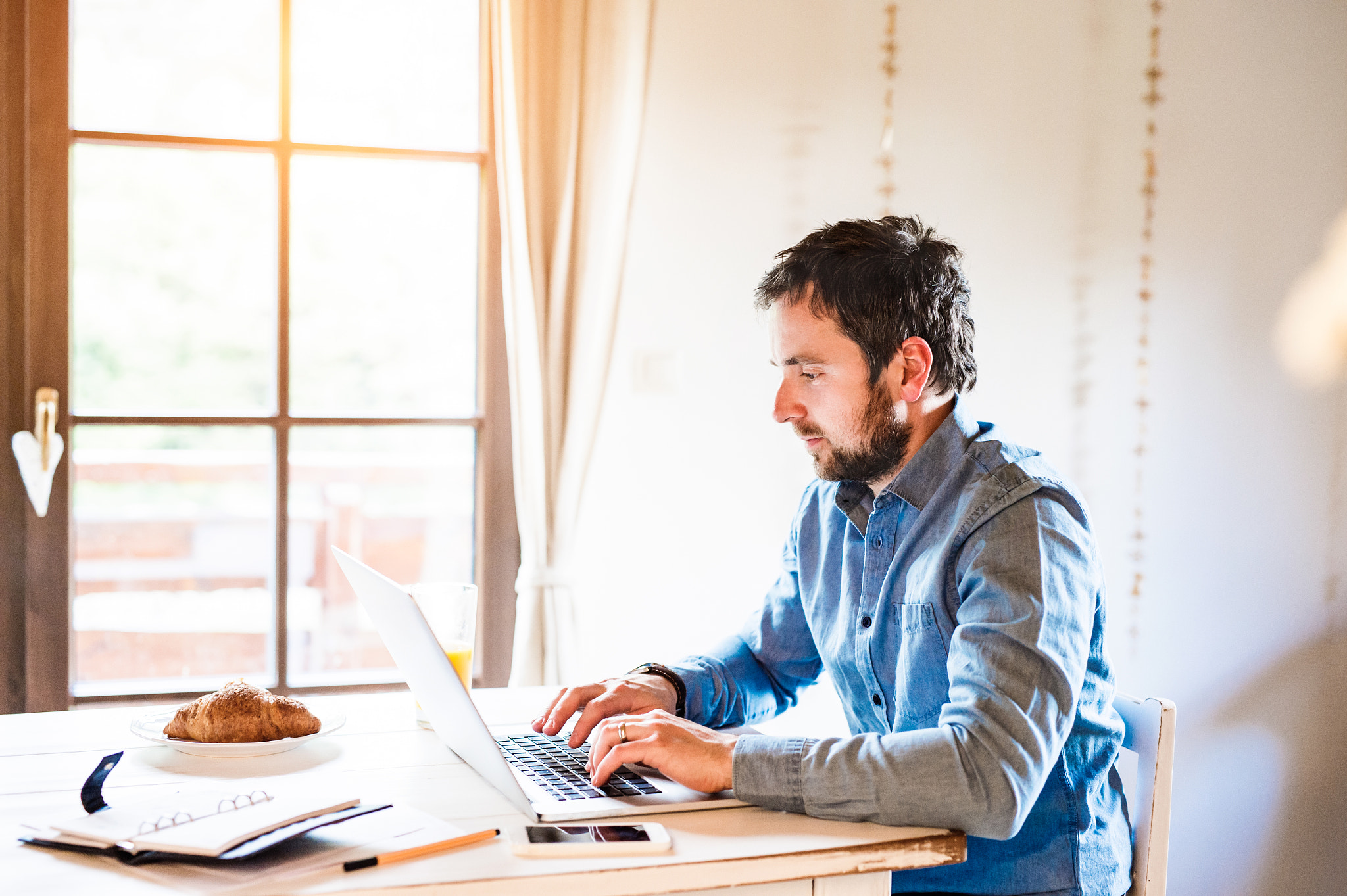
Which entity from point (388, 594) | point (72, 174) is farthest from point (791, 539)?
point (72, 174)

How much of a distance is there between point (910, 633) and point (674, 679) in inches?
12.2

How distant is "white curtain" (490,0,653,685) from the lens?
2.10 meters

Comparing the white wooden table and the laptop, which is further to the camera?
the laptop

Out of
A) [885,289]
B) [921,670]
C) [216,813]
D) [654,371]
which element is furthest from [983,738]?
[654,371]

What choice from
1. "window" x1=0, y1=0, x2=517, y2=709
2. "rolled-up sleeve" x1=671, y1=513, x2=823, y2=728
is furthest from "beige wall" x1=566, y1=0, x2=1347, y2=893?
"rolled-up sleeve" x1=671, y1=513, x2=823, y2=728

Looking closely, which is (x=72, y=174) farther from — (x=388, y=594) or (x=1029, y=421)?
(x=1029, y=421)

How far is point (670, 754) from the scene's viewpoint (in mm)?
1059

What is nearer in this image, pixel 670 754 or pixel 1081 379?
pixel 670 754

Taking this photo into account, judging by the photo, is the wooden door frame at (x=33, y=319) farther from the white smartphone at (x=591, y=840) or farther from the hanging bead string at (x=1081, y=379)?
the hanging bead string at (x=1081, y=379)

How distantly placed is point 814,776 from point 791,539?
0.53m

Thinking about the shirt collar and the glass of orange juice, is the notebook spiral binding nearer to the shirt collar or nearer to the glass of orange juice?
the glass of orange juice

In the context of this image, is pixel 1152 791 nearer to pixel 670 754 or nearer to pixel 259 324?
pixel 670 754

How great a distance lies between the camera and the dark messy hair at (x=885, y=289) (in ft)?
4.28

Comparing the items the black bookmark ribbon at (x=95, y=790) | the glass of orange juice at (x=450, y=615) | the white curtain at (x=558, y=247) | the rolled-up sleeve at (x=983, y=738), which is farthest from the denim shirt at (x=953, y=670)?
the white curtain at (x=558, y=247)
